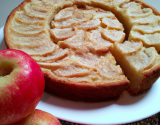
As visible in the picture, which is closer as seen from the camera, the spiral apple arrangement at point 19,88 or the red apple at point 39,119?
the spiral apple arrangement at point 19,88

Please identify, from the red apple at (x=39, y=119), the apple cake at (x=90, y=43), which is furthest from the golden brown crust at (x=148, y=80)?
A: the red apple at (x=39, y=119)

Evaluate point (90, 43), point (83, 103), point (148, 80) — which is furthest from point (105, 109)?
point (90, 43)

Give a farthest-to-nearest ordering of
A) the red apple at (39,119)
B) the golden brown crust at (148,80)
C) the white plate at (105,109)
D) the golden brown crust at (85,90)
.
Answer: the golden brown crust at (148,80)
the golden brown crust at (85,90)
the white plate at (105,109)
the red apple at (39,119)

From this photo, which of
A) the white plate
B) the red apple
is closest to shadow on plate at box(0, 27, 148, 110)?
the white plate

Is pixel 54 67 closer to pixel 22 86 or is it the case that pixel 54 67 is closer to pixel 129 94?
pixel 22 86

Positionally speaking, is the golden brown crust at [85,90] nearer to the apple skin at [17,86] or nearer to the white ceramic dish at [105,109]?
the white ceramic dish at [105,109]

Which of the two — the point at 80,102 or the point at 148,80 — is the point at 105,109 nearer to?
the point at 80,102

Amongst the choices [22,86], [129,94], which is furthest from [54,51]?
[129,94]
